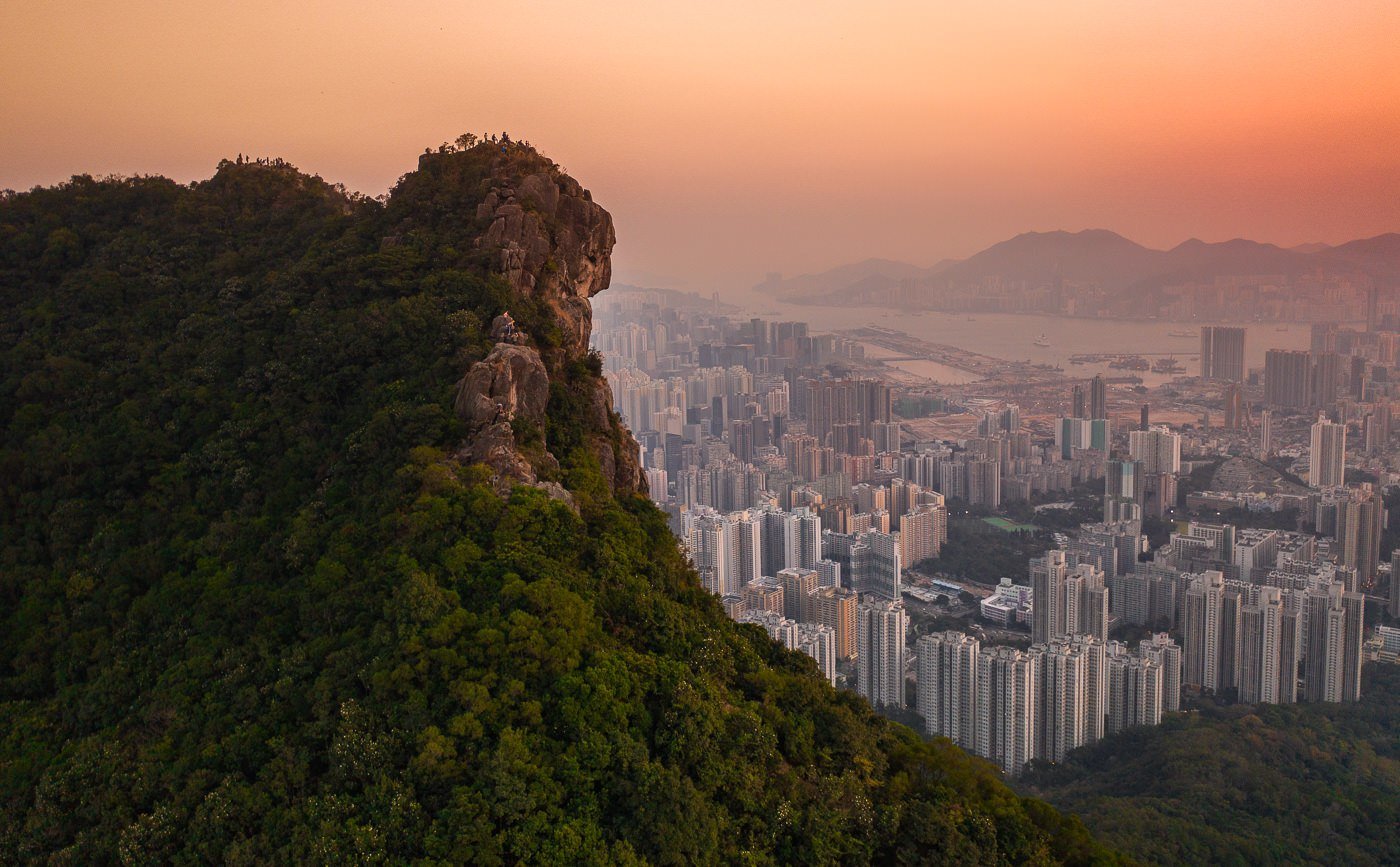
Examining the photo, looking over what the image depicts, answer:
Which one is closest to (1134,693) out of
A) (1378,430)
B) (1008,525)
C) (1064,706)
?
(1064,706)

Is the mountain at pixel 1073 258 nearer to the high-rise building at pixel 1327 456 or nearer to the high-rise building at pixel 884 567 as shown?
the high-rise building at pixel 1327 456

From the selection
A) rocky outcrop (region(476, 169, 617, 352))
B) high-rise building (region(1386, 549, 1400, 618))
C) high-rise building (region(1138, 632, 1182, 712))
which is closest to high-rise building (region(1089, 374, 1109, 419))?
high-rise building (region(1386, 549, 1400, 618))

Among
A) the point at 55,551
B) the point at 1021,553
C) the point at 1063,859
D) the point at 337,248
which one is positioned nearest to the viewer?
the point at 1063,859

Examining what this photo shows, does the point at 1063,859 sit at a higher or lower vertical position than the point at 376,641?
lower

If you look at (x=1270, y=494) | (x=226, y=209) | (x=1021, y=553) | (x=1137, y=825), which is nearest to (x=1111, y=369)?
(x=1270, y=494)

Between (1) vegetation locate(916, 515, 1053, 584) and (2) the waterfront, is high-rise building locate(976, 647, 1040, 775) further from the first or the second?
(2) the waterfront

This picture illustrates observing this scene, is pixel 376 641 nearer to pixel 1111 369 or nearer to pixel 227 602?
pixel 227 602

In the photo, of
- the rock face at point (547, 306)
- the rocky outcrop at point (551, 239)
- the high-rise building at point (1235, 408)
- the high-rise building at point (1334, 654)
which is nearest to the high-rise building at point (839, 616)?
the high-rise building at point (1334, 654)
